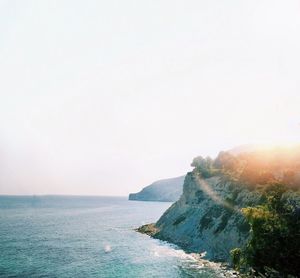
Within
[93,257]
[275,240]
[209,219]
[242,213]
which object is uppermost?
[242,213]

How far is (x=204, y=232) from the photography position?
102 m

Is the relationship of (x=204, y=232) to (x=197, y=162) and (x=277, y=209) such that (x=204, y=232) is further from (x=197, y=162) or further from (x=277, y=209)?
(x=277, y=209)

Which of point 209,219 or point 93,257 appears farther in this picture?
point 209,219

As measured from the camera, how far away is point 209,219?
106 m

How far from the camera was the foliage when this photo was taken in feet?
144

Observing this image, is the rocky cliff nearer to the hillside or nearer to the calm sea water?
the hillside

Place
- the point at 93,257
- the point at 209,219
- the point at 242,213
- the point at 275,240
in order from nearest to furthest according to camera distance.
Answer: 1. the point at 275,240
2. the point at 93,257
3. the point at 242,213
4. the point at 209,219

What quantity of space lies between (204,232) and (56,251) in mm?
39792

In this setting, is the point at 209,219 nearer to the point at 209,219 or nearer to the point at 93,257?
the point at 209,219

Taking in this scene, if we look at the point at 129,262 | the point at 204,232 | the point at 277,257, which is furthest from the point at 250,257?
the point at 204,232

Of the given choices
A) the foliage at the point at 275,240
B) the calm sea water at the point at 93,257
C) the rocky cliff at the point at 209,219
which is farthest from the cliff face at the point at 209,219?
the foliage at the point at 275,240

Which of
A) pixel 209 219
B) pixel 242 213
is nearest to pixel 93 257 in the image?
pixel 209 219

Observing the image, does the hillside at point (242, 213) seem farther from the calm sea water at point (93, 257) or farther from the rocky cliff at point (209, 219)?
the calm sea water at point (93, 257)

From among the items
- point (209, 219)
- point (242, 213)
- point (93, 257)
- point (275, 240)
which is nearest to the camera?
point (275, 240)
